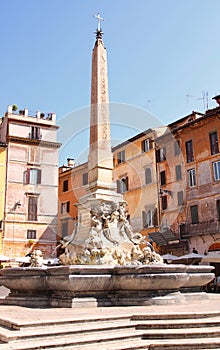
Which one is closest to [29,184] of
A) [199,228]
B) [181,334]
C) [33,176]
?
[33,176]

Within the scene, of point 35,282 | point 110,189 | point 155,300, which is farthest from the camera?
point 110,189

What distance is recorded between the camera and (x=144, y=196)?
105ft

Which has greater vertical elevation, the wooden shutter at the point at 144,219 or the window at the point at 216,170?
the window at the point at 216,170

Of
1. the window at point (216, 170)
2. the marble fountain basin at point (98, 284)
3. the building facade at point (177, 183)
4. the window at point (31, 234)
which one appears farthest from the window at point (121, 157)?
the marble fountain basin at point (98, 284)

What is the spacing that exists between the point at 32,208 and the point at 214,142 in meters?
15.0

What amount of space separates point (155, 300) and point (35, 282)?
2.44m

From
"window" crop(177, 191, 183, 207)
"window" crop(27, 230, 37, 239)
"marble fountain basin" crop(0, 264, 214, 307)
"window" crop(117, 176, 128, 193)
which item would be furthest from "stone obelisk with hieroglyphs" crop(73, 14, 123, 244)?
"window" crop(117, 176, 128, 193)

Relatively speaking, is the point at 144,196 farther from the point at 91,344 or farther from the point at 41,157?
the point at 91,344

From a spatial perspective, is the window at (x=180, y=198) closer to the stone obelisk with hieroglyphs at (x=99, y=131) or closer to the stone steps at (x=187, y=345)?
the stone obelisk with hieroglyphs at (x=99, y=131)

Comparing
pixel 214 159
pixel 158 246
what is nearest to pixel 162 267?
pixel 214 159

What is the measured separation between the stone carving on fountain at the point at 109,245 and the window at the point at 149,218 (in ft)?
64.8

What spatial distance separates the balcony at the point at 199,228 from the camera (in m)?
24.7

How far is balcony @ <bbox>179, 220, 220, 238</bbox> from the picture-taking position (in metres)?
24.7

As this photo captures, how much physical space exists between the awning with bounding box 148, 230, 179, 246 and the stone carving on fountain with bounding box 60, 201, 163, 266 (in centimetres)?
1788
